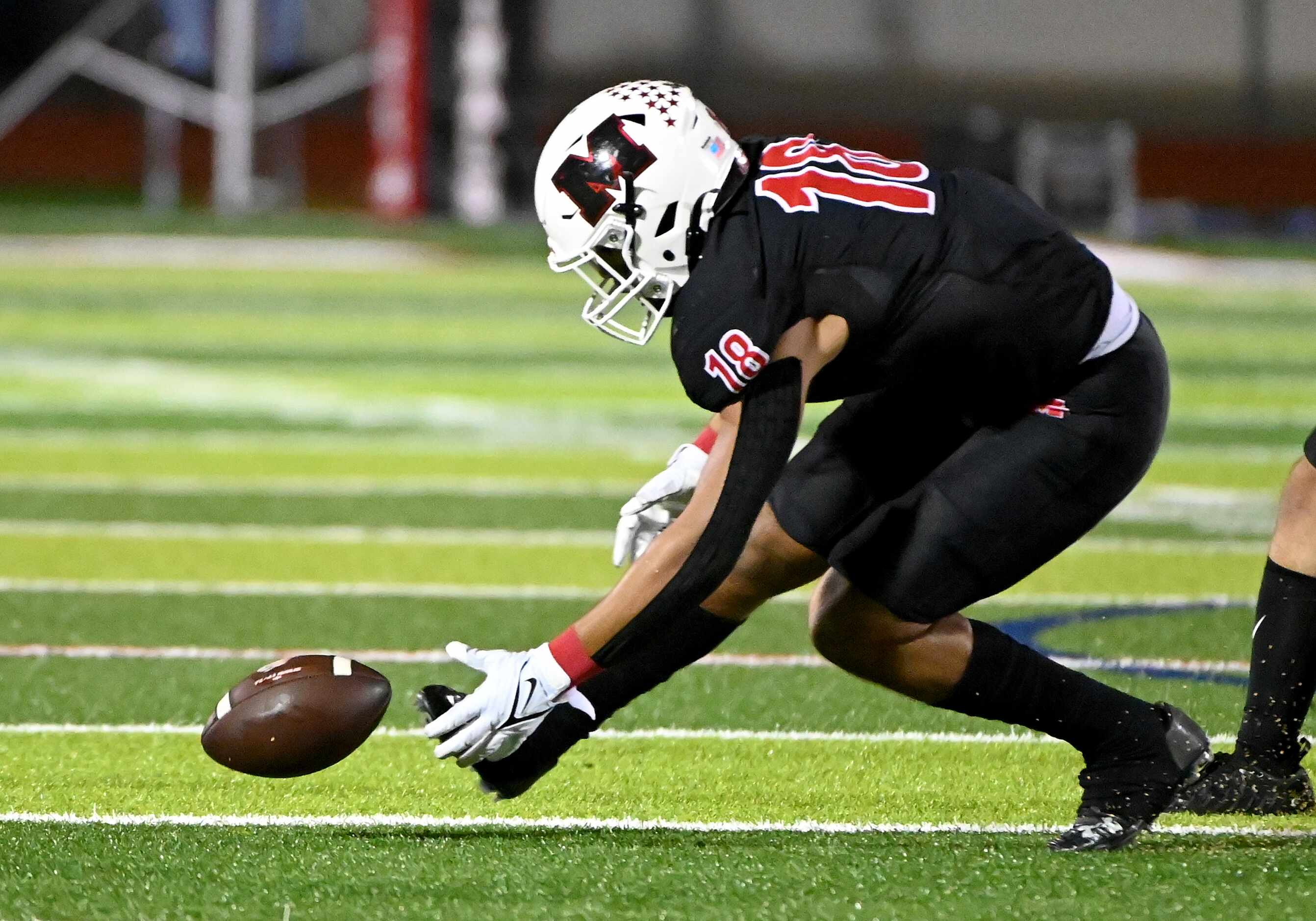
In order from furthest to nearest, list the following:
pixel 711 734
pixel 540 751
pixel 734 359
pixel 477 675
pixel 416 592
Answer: pixel 416 592 < pixel 477 675 < pixel 711 734 < pixel 540 751 < pixel 734 359

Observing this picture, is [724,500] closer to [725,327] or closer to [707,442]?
[725,327]

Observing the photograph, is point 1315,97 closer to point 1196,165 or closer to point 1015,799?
point 1196,165

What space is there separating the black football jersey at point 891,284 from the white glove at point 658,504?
0.88ft

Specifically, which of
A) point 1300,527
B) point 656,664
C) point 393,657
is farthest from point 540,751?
point 393,657

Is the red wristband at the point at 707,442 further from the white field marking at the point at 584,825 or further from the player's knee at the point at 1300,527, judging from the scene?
the player's knee at the point at 1300,527

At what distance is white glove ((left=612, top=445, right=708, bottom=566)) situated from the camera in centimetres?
340

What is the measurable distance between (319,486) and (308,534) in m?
1.06

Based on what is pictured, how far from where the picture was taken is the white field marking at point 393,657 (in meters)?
4.91

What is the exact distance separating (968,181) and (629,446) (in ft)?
19.0

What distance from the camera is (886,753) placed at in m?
4.07

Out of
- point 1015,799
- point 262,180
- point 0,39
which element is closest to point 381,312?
point 262,180

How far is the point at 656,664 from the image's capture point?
329 cm

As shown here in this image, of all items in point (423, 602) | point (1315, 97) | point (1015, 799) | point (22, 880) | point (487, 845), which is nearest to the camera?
point (22, 880)

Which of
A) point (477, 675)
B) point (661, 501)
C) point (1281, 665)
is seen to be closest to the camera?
point (661, 501)
